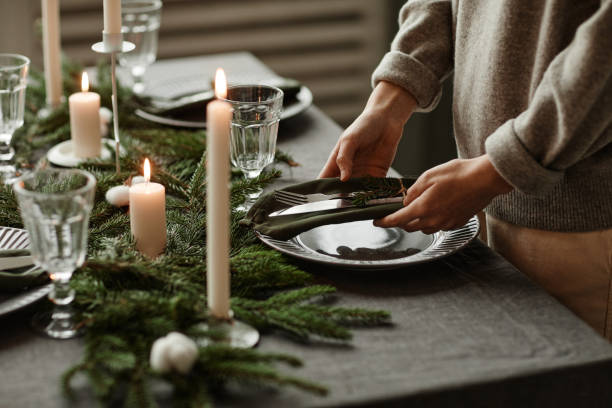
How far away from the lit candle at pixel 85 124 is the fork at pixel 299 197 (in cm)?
45

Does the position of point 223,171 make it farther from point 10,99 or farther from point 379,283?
point 10,99

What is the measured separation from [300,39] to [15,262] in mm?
2428

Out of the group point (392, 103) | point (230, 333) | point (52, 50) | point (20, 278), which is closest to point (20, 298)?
point (20, 278)

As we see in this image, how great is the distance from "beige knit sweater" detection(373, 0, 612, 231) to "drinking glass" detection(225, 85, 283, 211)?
0.72 feet

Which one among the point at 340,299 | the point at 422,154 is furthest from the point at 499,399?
the point at 422,154

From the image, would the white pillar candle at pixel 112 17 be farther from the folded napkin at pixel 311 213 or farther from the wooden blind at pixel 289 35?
the wooden blind at pixel 289 35

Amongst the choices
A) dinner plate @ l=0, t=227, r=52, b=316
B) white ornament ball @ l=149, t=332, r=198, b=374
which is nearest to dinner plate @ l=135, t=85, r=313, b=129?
dinner plate @ l=0, t=227, r=52, b=316

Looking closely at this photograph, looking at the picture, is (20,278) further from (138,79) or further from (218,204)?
(138,79)

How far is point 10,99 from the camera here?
1222 mm

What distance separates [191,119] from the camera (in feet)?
5.05

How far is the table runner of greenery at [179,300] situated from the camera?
73 cm

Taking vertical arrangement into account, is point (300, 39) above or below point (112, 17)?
below

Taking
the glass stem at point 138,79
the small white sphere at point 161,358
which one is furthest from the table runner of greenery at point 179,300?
the glass stem at point 138,79

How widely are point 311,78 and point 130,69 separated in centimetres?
164
